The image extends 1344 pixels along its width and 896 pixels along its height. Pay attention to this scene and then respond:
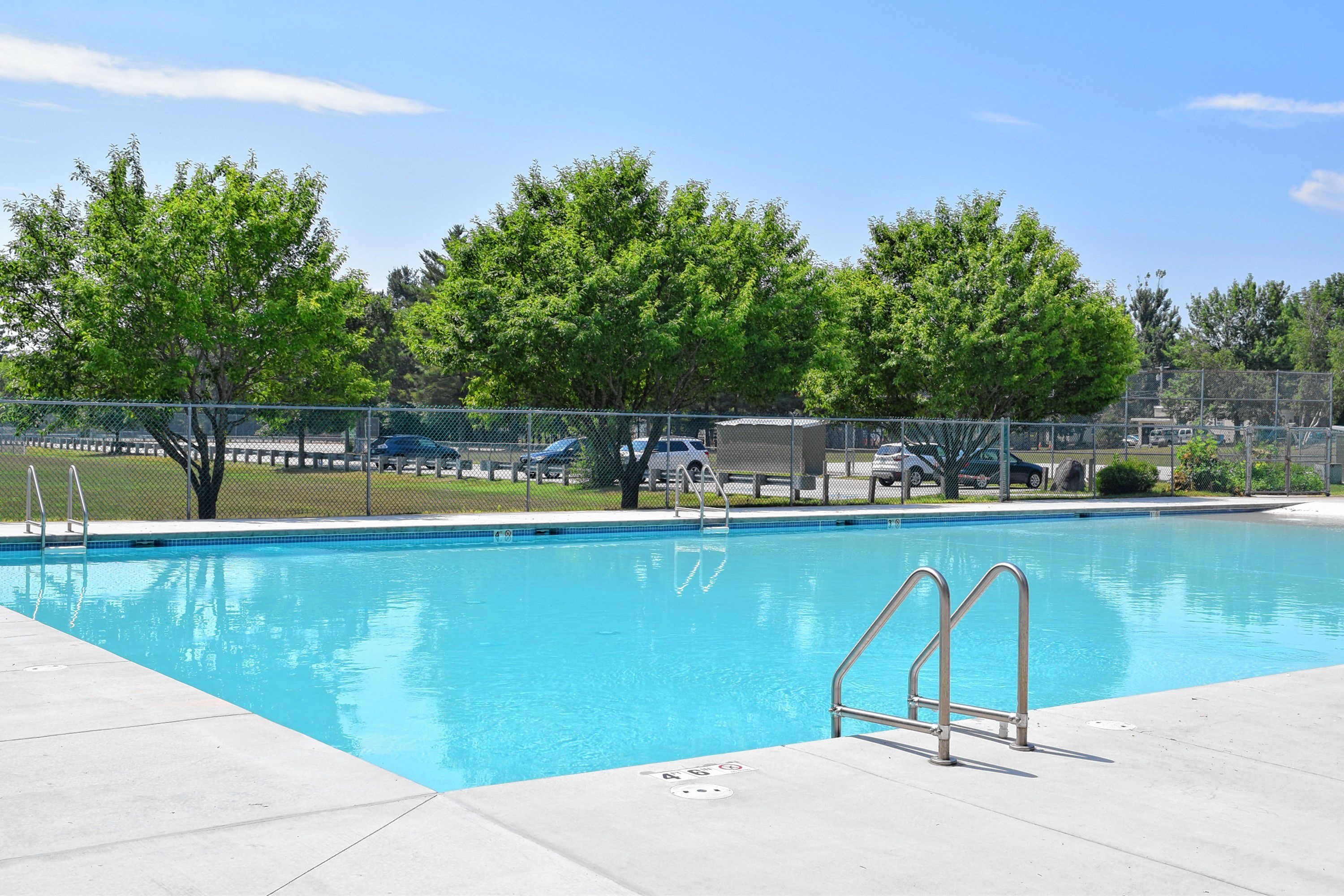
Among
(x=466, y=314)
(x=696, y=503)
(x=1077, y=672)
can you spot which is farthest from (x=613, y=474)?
(x=1077, y=672)

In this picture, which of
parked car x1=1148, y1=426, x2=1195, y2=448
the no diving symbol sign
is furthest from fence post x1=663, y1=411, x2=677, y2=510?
the no diving symbol sign

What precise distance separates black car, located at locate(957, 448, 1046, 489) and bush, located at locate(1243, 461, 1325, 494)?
19.4 ft

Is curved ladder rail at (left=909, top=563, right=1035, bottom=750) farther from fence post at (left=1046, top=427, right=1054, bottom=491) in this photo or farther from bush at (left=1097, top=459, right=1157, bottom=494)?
bush at (left=1097, top=459, right=1157, bottom=494)

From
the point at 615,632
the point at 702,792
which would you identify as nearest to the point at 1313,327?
the point at 615,632

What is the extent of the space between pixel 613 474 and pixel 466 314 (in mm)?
5354

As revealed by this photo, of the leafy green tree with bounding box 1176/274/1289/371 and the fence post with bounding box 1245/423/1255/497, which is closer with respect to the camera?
the fence post with bounding box 1245/423/1255/497

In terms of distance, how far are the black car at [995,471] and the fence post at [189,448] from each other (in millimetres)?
19633

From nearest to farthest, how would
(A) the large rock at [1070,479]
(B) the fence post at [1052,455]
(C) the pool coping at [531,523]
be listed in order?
(C) the pool coping at [531,523] → (B) the fence post at [1052,455] → (A) the large rock at [1070,479]

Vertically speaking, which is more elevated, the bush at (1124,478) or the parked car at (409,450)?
the parked car at (409,450)

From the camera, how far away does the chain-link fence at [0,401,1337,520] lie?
71.7ft

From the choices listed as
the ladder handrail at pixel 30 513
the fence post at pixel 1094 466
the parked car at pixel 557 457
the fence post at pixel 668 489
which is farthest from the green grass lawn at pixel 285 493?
the fence post at pixel 1094 466

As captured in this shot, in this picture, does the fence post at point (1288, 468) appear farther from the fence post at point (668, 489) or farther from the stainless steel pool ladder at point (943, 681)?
the stainless steel pool ladder at point (943, 681)

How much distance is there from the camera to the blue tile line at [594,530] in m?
17.2

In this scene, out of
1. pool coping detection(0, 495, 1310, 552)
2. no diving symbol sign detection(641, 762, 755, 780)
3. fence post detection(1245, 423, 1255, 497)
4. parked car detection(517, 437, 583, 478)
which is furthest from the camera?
parked car detection(517, 437, 583, 478)
